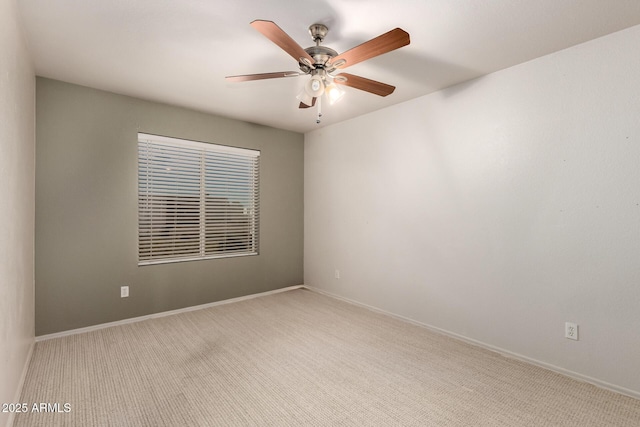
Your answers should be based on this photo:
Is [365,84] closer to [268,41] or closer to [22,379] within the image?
[268,41]

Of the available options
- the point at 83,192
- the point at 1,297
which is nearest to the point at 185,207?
the point at 83,192

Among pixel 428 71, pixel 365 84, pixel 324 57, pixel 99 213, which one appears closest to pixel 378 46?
pixel 324 57

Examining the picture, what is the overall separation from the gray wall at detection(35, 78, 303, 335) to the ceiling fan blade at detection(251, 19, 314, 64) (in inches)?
96.8

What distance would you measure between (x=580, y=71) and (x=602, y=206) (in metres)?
1.02

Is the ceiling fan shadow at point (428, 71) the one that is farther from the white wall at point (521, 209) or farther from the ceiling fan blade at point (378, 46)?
the ceiling fan blade at point (378, 46)

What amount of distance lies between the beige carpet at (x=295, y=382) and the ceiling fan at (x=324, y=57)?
2.08 m

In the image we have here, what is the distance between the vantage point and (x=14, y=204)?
2.01 m

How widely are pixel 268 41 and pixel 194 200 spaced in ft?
7.70

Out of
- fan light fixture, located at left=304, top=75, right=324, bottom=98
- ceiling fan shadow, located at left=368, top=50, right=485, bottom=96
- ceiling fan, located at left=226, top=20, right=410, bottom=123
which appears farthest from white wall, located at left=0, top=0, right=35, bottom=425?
ceiling fan shadow, located at left=368, top=50, right=485, bottom=96

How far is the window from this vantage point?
3.66 m

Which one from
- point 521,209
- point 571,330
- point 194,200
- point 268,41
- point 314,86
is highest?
point 268,41

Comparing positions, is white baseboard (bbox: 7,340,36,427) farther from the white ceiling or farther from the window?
the white ceiling

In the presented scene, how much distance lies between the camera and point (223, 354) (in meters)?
2.73

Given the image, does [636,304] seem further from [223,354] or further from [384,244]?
[223,354]
